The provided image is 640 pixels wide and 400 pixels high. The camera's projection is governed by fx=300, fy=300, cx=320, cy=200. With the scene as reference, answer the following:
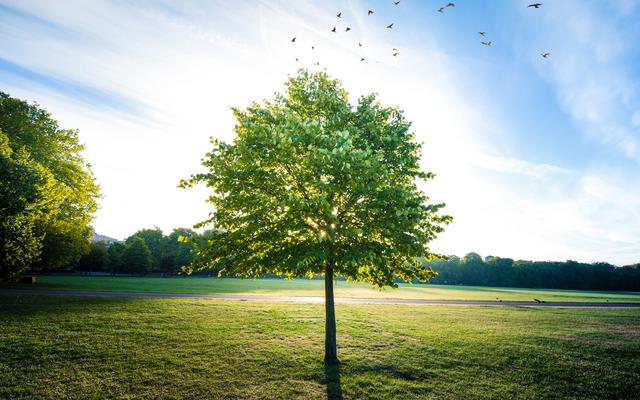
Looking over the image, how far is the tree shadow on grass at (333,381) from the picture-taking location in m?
9.85

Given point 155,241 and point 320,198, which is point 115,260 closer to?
point 155,241

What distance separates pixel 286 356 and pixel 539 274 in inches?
5661

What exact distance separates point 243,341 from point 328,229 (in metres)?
9.24

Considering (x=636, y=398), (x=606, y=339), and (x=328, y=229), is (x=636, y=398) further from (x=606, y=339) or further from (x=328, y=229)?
(x=328, y=229)

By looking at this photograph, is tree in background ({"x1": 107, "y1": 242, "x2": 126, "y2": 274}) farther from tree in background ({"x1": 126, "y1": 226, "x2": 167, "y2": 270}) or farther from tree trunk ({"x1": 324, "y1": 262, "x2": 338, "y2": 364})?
tree trunk ({"x1": 324, "y1": 262, "x2": 338, "y2": 364})

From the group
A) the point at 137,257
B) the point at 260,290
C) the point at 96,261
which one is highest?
the point at 137,257

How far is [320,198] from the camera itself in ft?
29.7

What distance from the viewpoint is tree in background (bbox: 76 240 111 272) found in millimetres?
87625

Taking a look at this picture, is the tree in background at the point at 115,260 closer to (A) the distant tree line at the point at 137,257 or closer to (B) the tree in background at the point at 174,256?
(A) the distant tree line at the point at 137,257

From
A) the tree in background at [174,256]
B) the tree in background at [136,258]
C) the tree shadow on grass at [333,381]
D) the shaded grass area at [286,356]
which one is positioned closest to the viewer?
the tree shadow on grass at [333,381]

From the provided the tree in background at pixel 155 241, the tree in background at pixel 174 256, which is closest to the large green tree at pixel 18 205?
the tree in background at pixel 174 256

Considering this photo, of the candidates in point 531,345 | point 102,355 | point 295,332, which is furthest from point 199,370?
point 531,345

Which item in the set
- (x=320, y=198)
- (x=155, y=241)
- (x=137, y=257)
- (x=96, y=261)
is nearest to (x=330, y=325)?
(x=320, y=198)

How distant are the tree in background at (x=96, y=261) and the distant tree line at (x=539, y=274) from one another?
107434mm
